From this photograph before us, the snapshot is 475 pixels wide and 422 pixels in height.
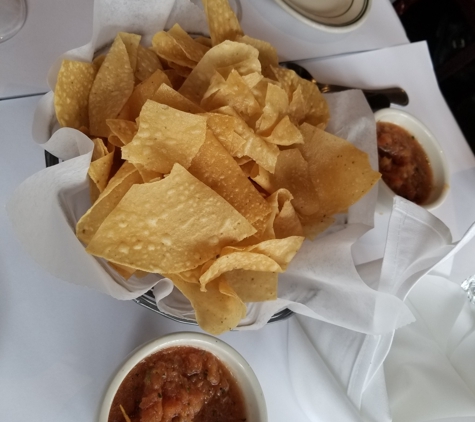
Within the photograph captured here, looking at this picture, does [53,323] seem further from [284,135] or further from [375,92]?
[375,92]

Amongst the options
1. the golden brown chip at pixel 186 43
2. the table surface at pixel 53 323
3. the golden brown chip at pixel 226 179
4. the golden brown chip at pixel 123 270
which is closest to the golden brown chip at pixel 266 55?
the golden brown chip at pixel 186 43

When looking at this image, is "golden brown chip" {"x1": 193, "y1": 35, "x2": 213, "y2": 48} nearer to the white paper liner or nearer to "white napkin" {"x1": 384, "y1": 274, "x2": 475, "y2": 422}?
the white paper liner

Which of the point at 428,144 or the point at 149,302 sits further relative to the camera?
the point at 428,144

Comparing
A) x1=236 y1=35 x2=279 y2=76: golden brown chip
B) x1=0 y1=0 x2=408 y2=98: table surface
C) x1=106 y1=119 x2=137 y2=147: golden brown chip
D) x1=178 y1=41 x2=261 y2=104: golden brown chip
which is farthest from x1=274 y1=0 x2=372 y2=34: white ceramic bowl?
x1=106 y1=119 x2=137 y2=147: golden brown chip

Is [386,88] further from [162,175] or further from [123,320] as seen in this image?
[123,320]

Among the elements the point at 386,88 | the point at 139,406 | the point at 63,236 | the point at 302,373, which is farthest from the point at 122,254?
the point at 386,88

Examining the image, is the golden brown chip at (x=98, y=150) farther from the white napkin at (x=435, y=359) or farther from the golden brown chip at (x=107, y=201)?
the white napkin at (x=435, y=359)

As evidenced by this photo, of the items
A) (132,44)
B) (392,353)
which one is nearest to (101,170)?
(132,44)
